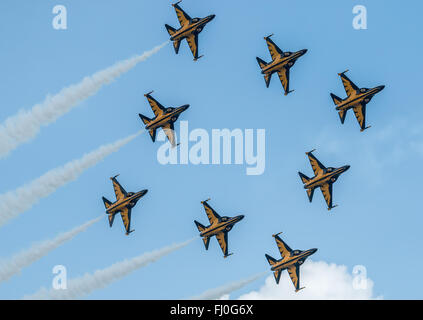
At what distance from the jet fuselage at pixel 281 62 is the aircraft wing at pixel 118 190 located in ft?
74.1

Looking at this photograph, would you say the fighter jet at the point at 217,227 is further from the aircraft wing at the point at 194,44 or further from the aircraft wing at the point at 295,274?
the aircraft wing at the point at 194,44

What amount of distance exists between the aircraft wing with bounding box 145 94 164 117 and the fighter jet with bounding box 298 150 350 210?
62.5 feet

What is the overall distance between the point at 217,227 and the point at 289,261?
993cm

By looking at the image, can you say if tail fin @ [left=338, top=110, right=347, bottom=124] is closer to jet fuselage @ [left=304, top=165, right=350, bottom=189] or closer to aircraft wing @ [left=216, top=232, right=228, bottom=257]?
jet fuselage @ [left=304, top=165, right=350, bottom=189]

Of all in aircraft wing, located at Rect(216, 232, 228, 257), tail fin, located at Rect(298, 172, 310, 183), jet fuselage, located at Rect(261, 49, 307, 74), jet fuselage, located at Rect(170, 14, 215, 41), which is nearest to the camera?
jet fuselage, located at Rect(170, 14, 215, 41)

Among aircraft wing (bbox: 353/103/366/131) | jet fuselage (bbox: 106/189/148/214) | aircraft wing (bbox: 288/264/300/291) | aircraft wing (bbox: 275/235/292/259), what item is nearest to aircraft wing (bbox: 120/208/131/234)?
jet fuselage (bbox: 106/189/148/214)

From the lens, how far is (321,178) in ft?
350

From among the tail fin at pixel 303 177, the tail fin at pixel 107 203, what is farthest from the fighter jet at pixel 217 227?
the tail fin at pixel 107 203

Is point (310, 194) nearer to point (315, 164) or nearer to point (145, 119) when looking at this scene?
point (315, 164)

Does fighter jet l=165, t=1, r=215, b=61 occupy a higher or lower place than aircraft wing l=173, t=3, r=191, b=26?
lower

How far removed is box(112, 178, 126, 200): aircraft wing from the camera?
4158 inches
